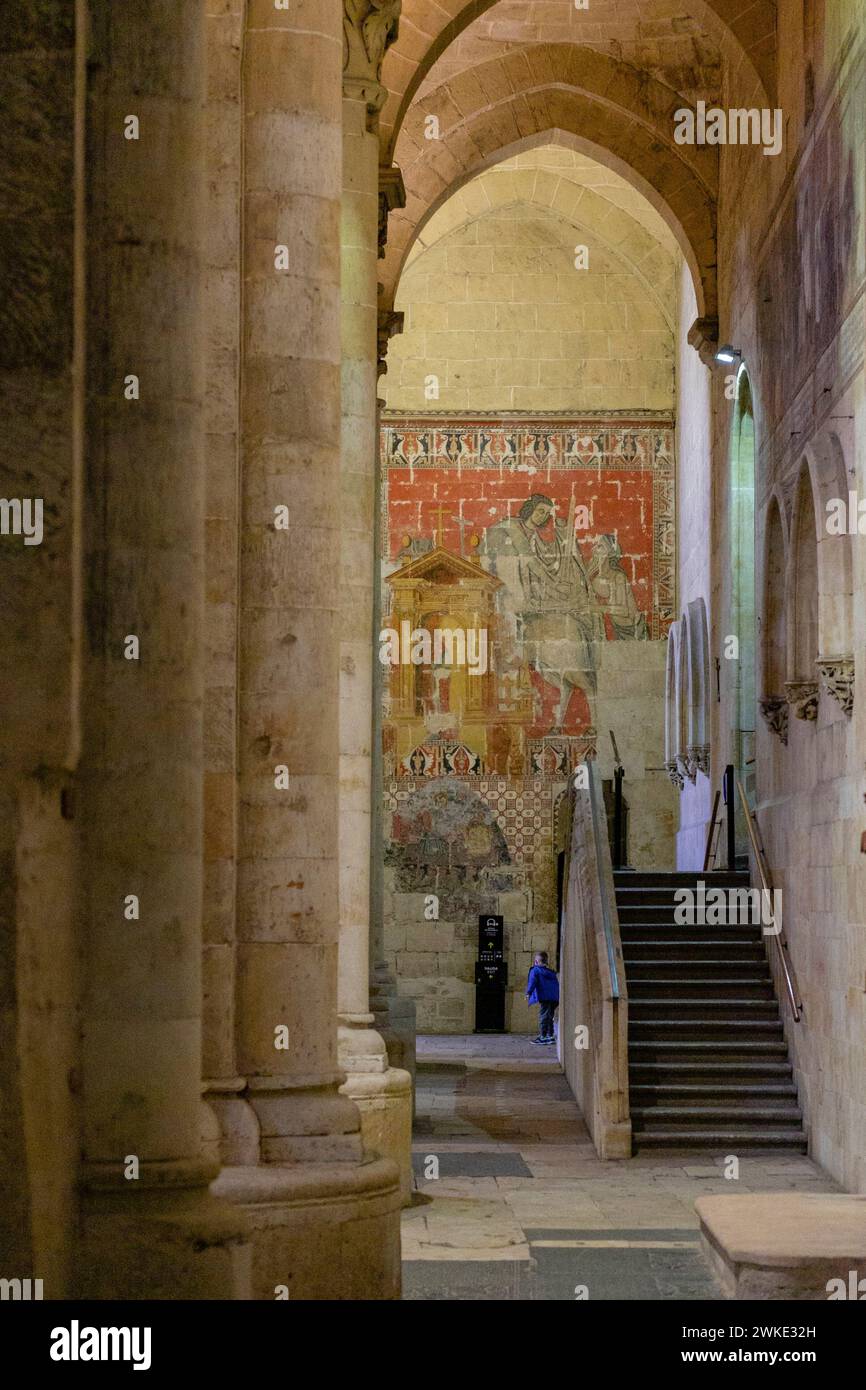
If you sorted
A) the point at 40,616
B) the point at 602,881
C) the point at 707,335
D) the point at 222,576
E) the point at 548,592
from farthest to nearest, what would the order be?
the point at 548,592
the point at 707,335
the point at 602,881
the point at 222,576
the point at 40,616

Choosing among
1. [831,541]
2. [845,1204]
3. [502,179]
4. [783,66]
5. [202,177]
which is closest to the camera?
[202,177]

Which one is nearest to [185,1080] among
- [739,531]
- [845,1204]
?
[845,1204]

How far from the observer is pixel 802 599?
15.2 meters

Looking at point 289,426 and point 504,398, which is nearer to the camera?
point 289,426

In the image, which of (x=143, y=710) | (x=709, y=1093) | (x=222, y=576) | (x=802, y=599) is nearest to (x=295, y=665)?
(x=222, y=576)

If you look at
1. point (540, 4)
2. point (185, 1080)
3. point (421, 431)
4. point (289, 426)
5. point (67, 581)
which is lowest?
point (185, 1080)

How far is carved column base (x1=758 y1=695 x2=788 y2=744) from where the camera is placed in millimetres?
15781

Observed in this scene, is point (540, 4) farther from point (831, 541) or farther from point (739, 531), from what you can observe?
point (831, 541)

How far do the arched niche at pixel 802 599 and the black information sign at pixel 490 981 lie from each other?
41.0 feet

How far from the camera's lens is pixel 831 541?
13.0 metres

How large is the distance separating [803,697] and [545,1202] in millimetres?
4376

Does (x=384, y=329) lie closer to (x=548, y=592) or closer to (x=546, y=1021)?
(x=546, y=1021)

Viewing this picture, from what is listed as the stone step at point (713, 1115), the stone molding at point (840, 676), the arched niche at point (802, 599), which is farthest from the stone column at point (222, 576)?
the stone step at point (713, 1115)

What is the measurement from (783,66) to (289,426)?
10.4 meters
